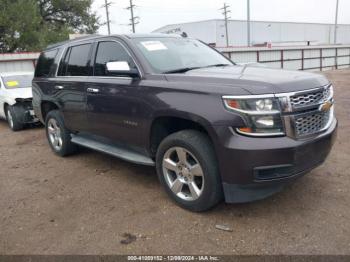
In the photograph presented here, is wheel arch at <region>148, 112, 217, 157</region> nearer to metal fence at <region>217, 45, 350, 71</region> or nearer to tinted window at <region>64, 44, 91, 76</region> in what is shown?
tinted window at <region>64, 44, 91, 76</region>

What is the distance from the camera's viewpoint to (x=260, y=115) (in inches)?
117

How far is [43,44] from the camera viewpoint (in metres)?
26.0

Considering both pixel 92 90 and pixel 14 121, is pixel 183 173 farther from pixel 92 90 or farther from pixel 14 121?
pixel 14 121

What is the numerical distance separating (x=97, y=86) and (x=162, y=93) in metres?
1.25

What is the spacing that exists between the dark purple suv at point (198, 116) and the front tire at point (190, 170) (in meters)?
0.01

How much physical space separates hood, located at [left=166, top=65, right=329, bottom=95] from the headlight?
0.08 meters

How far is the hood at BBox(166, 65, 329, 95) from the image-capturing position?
3010mm

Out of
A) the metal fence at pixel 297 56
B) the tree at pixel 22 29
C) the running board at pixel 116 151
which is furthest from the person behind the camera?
the tree at pixel 22 29

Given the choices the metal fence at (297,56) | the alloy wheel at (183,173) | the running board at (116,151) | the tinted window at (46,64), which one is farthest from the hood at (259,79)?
the metal fence at (297,56)

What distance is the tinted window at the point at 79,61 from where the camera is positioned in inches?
192

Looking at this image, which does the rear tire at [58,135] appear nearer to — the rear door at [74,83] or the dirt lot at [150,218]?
the rear door at [74,83]

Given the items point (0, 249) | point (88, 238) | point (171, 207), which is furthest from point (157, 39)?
point (0, 249)

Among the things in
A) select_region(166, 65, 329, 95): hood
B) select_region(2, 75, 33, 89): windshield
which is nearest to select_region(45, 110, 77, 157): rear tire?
select_region(166, 65, 329, 95): hood

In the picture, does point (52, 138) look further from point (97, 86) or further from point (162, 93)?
point (162, 93)
